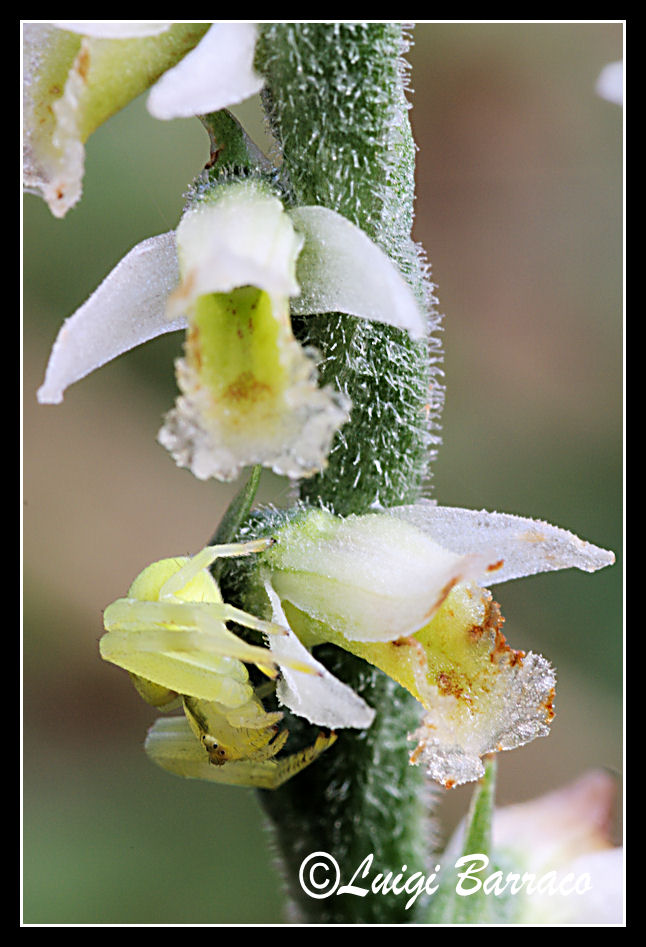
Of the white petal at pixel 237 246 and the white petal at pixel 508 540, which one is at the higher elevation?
the white petal at pixel 237 246

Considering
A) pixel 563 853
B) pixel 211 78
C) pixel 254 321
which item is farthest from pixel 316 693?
pixel 563 853

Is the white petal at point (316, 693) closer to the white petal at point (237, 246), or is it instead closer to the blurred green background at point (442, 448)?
the white petal at point (237, 246)

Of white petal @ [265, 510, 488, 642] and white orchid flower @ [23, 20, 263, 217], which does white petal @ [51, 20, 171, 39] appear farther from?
white petal @ [265, 510, 488, 642]

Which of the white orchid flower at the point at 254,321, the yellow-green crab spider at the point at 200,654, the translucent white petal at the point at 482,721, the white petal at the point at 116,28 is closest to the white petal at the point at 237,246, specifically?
the white orchid flower at the point at 254,321

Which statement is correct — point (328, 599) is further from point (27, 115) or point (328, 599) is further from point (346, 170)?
point (27, 115)

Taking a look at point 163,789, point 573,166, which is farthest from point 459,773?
point 573,166
